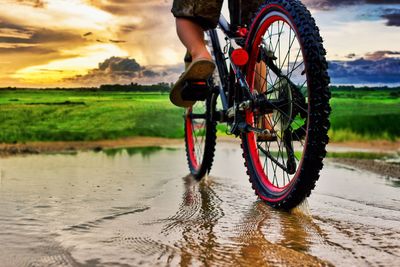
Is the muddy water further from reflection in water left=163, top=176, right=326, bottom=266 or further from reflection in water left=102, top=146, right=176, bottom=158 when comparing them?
reflection in water left=102, top=146, right=176, bottom=158

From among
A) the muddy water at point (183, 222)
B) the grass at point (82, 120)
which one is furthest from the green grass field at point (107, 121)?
the muddy water at point (183, 222)

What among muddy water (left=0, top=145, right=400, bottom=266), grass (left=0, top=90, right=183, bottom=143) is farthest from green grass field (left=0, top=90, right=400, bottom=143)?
muddy water (left=0, top=145, right=400, bottom=266)

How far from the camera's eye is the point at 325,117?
11.3 feet

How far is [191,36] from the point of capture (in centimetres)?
432

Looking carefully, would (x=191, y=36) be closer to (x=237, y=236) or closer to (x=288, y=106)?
(x=288, y=106)

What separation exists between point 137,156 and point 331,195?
390 centimetres

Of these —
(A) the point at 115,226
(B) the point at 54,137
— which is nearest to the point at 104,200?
(A) the point at 115,226

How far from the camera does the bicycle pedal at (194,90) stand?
4.39 m

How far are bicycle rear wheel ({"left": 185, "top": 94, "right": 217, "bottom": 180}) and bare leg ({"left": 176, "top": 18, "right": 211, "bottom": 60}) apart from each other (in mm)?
859

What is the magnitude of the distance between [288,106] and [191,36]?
87 centimetres

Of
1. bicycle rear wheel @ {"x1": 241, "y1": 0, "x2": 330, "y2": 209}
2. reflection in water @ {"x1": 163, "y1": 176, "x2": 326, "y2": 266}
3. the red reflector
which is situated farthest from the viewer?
the red reflector

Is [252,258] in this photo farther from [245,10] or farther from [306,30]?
[245,10]

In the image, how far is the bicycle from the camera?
3.46 meters

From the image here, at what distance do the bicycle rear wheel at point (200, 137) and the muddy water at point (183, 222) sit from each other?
148mm
